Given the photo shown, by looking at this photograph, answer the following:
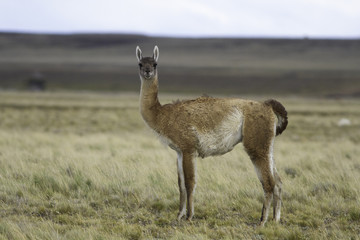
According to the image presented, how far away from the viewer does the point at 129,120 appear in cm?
2723

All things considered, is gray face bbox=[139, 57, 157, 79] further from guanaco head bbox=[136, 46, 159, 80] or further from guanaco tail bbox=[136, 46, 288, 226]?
guanaco tail bbox=[136, 46, 288, 226]

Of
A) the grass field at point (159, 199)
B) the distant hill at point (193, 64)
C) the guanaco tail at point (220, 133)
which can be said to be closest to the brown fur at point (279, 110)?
the guanaco tail at point (220, 133)

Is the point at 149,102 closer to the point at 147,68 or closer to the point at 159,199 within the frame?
the point at 147,68

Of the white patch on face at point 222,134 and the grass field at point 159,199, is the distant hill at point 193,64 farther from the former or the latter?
the white patch on face at point 222,134

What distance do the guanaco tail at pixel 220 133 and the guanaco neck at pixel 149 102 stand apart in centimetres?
2

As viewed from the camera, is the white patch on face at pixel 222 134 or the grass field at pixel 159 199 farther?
the white patch on face at pixel 222 134

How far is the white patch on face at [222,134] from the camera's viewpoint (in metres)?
6.36

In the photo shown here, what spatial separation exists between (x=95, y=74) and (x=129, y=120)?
77330 millimetres

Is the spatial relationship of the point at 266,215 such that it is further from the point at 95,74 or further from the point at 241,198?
the point at 95,74

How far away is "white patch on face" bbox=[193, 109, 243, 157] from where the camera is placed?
636 centimetres

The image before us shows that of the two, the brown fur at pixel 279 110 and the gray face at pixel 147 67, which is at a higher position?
the gray face at pixel 147 67

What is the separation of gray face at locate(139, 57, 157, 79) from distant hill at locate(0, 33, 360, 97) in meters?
73.6

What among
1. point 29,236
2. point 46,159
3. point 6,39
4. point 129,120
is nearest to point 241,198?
point 29,236

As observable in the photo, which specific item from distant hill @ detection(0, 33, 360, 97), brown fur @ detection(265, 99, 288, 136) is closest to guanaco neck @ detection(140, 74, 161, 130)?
brown fur @ detection(265, 99, 288, 136)
